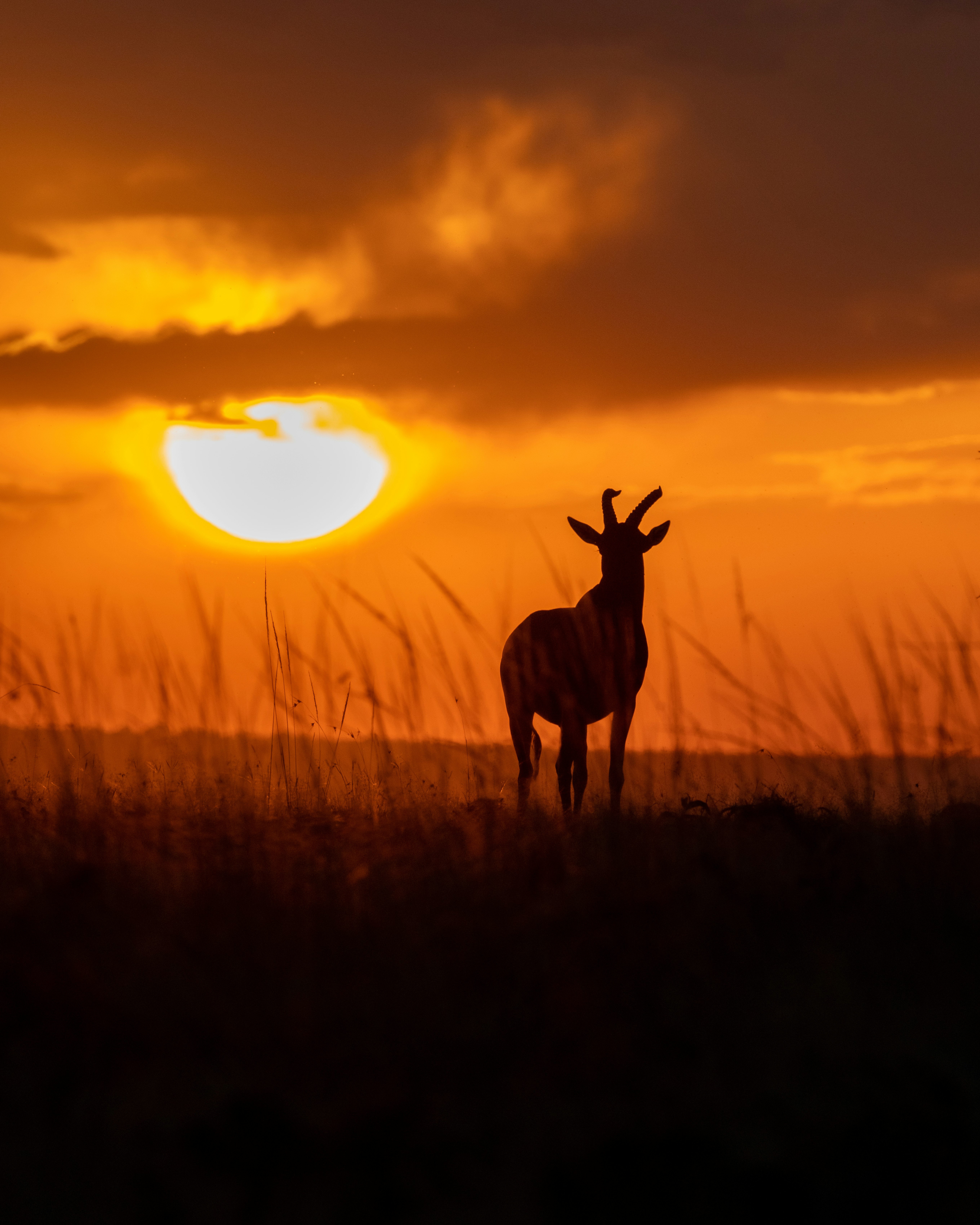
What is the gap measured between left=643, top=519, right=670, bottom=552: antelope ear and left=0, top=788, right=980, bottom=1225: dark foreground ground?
4.75 meters

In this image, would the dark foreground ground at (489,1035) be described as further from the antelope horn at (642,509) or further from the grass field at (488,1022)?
the antelope horn at (642,509)

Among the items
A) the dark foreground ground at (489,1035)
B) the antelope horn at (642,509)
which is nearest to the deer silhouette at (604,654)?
the antelope horn at (642,509)

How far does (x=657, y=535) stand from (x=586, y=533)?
64 cm

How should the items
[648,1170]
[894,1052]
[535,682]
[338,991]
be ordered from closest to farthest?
1. [648,1170]
2. [894,1052]
3. [338,991]
4. [535,682]

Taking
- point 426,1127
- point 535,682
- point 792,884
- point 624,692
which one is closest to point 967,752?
point 792,884

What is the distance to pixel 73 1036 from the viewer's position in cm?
472

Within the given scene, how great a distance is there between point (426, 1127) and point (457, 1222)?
48 cm

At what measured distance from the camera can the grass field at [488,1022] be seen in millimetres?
3820

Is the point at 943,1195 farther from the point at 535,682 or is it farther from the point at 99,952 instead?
the point at 535,682

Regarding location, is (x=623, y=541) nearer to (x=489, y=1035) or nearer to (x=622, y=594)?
(x=622, y=594)

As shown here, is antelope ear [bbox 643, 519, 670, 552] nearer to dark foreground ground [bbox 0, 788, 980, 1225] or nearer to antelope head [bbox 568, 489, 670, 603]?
antelope head [bbox 568, 489, 670, 603]

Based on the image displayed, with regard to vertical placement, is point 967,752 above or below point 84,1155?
above

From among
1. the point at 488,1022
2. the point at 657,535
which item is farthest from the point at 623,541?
the point at 488,1022

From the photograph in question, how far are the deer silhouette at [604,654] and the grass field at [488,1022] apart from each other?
3.09 m
